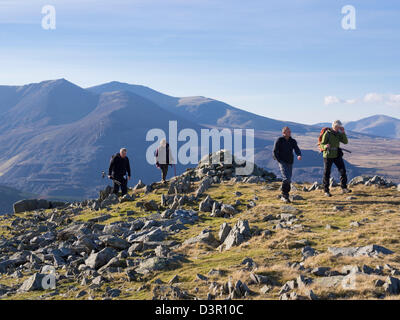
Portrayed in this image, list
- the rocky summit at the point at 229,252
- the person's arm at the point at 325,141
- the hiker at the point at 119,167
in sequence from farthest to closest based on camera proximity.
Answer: the hiker at the point at 119,167 → the person's arm at the point at 325,141 → the rocky summit at the point at 229,252

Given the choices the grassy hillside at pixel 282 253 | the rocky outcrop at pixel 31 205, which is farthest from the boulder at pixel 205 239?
the rocky outcrop at pixel 31 205

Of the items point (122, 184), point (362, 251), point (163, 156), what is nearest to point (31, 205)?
point (122, 184)

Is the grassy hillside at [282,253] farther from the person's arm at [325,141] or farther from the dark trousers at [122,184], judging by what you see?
the dark trousers at [122,184]

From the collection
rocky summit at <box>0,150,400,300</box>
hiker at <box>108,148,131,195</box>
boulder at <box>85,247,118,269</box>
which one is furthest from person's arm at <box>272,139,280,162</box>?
hiker at <box>108,148,131,195</box>

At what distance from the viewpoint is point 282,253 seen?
12.4m

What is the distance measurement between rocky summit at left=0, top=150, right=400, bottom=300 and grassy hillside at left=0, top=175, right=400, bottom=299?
0.10 feet

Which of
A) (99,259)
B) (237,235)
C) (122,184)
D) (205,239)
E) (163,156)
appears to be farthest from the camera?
(163,156)

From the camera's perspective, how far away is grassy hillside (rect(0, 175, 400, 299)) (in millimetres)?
10023

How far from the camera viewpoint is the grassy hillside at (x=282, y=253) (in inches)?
395

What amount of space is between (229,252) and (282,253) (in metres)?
2.09

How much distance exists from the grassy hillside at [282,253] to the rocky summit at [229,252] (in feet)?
0.10

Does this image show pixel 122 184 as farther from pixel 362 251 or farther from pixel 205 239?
pixel 362 251
